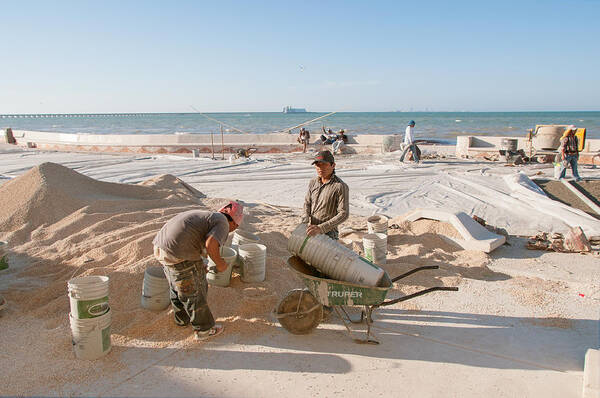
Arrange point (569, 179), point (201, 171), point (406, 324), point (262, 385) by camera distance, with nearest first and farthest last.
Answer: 1. point (262, 385)
2. point (406, 324)
3. point (569, 179)
4. point (201, 171)

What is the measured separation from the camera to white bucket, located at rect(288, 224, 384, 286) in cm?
339

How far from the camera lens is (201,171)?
1376cm

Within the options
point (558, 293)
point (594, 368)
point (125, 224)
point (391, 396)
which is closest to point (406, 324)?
point (391, 396)

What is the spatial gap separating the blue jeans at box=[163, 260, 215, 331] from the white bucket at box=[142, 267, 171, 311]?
1.39ft

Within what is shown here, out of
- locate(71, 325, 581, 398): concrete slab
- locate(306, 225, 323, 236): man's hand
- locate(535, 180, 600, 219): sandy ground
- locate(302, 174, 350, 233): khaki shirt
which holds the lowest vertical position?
locate(71, 325, 581, 398): concrete slab

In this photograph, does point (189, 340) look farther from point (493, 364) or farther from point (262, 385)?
point (493, 364)

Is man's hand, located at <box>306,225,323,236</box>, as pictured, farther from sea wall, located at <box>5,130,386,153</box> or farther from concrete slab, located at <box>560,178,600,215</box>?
sea wall, located at <box>5,130,386,153</box>

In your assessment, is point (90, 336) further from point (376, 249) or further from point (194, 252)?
point (376, 249)

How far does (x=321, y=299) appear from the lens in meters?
3.39

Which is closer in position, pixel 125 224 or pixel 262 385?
pixel 262 385

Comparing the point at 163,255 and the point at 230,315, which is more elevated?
the point at 163,255

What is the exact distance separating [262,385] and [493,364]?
177 centimetres

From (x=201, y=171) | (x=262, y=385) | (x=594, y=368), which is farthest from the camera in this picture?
(x=201, y=171)

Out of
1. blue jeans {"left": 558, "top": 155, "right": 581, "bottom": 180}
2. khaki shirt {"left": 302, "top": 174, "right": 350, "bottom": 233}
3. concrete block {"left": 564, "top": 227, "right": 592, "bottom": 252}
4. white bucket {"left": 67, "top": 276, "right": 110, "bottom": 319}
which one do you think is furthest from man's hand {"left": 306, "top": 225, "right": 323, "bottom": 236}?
blue jeans {"left": 558, "top": 155, "right": 581, "bottom": 180}
